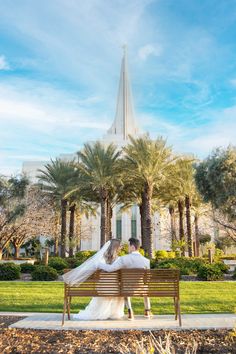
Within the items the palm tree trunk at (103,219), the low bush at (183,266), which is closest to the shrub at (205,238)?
the palm tree trunk at (103,219)

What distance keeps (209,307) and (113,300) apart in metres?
2.62

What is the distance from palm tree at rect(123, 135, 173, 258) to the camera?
24969 mm

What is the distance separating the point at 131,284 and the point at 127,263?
17.3 inches

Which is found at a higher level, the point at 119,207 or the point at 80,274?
the point at 119,207

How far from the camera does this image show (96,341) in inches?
217

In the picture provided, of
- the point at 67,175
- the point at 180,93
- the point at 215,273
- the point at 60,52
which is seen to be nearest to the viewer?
the point at 60,52

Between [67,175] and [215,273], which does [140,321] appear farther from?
[67,175]

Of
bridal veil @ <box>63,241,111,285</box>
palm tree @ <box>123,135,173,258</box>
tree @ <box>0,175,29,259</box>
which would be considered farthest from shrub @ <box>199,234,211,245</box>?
bridal veil @ <box>63,241,111,285</box>

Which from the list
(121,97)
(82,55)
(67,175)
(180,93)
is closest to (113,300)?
(82,55)

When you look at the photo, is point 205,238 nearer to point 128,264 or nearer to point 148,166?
point 148,166

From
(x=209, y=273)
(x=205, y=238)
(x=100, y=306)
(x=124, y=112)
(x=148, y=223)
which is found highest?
(x=124, y=112)

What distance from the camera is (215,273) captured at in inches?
613

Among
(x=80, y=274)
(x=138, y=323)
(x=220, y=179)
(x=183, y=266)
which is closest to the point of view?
(x=138, y=323)

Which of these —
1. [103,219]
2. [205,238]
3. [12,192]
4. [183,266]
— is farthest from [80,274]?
[205,238]
